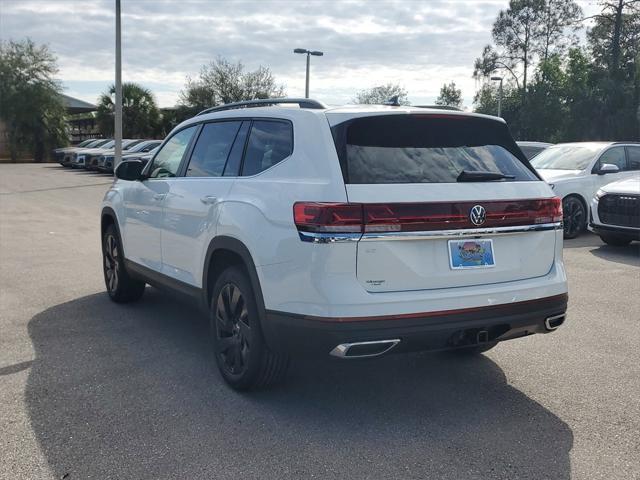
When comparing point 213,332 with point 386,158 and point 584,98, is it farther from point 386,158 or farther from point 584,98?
point 584,98

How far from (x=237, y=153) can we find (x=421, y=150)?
1.33m

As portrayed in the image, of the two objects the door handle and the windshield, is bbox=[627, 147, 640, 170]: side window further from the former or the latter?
the door handle

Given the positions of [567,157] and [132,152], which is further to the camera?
[132,152]

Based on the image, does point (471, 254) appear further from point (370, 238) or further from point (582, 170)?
point (582, 170)

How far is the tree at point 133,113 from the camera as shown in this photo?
46750 mm

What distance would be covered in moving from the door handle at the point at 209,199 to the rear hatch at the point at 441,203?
1.07 metres

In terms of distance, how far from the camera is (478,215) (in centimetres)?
368

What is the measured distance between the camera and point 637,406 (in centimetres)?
403

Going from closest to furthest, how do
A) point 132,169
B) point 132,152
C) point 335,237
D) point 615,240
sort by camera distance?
point 335,237
point 132,169
point 615,240
point 132,152

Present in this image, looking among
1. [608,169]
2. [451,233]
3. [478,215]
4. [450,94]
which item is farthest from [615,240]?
[450,94]

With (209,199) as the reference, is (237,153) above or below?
above

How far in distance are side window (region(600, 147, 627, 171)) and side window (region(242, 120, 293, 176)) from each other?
9572mm

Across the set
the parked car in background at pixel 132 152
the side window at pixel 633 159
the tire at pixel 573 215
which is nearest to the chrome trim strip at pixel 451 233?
the tire at pixel 573 215

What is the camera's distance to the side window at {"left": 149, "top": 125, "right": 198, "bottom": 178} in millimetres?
5352
